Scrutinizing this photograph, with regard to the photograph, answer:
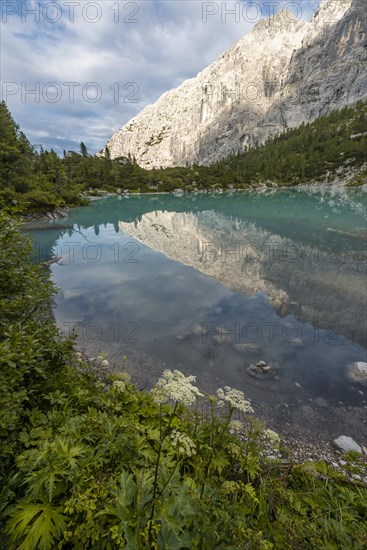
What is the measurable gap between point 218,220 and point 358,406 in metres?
40.6

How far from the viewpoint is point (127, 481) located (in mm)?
3246

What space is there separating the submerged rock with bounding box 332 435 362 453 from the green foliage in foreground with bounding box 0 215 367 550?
6.51ft

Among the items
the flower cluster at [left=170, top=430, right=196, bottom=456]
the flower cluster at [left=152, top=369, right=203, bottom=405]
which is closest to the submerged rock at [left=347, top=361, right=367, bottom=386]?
the flower cluster at [left=170, top=430, right=196, bottom=456]

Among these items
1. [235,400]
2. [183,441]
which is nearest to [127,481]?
[183,441]

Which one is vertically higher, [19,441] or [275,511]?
[19,441]

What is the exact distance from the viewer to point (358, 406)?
26.1ft

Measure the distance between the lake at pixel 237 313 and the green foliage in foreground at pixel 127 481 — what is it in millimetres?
2300

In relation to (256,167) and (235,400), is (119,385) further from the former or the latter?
(256,167)

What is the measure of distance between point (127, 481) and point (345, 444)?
587 cm

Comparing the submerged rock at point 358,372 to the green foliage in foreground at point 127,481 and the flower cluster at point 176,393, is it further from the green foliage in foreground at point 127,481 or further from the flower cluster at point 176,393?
the flower cluster at point 176,393

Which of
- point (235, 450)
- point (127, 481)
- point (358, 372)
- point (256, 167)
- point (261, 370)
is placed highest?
point (256, 167)

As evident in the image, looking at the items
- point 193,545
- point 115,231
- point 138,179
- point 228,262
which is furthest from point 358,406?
point 138,179

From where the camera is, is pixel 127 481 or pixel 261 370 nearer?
pixel 127 481

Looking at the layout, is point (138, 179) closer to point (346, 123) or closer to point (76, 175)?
point (76, 175)
